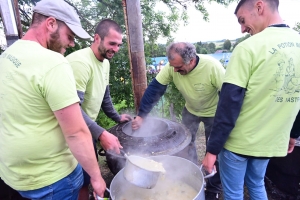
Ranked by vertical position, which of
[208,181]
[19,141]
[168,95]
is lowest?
[208,181]

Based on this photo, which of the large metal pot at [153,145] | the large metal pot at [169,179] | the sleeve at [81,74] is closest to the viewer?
the large metal pot at [169,179]

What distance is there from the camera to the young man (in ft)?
5.36

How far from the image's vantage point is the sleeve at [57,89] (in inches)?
51.9

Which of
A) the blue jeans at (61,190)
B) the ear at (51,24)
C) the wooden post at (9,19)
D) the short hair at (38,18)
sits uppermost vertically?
the wooden post at (9,19)

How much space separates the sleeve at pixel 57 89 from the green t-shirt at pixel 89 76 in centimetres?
94

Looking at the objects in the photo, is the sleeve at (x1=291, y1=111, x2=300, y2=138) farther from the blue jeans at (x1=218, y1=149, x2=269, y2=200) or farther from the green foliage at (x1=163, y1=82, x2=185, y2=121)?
the green foliage at (x1=163, y1=82, x2=185, y2=121)

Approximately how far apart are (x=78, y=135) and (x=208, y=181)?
97.9 inches

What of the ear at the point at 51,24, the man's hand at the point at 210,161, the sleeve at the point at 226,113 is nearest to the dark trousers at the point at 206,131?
the man's hand at the point at 210,161

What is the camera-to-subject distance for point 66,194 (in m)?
1.68

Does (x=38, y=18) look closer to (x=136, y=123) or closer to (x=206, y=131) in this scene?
(x=136, y=123)

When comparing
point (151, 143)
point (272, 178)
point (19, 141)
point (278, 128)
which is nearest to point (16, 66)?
point (19, 141)

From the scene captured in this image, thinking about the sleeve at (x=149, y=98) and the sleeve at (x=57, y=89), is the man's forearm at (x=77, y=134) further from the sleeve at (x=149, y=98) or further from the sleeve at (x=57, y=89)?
the sleeve at (x=149, y=98)

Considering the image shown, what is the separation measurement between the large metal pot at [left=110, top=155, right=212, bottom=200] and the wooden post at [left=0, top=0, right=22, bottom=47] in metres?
2.62

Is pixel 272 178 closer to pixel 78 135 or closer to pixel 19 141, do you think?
pixel 78 135
